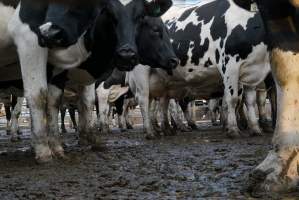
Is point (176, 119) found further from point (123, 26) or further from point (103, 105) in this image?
point (123, 26)

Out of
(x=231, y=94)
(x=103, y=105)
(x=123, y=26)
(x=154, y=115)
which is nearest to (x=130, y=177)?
(x=123, y=26)

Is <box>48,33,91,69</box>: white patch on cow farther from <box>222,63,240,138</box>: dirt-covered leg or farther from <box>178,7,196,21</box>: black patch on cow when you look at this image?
<box>178,7,196,21</box>: black patch on cow

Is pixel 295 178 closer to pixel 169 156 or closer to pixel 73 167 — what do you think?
pixel 73 167

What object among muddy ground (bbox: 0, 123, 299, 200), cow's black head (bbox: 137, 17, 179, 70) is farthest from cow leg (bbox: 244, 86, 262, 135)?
muddy ground (bbox: 0, 123, 299, 200)

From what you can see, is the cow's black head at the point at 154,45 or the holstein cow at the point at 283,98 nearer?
the holstein cow at the point at 283,98

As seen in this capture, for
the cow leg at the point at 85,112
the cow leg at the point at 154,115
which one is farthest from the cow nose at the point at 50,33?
the cow leg at the point at 154,115

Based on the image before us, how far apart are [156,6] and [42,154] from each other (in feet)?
8.69

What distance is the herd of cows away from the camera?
3420 mm

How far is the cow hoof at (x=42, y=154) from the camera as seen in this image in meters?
5.39

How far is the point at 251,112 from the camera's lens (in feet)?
31.4

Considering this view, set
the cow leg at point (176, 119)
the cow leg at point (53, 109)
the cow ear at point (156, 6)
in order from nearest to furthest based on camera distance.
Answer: the cow leg at point (53, 109)
the cow ear at point (156, 6)
the cow leg at point (176, 119)

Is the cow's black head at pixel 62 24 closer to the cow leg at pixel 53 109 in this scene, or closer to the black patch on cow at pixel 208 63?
the cow leg at pixel 53 109

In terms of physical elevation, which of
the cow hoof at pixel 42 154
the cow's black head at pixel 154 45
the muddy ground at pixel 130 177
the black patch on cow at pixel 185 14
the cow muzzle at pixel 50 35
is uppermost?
the black patch on cow at pixel 185 14

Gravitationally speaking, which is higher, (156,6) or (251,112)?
(156,6)
